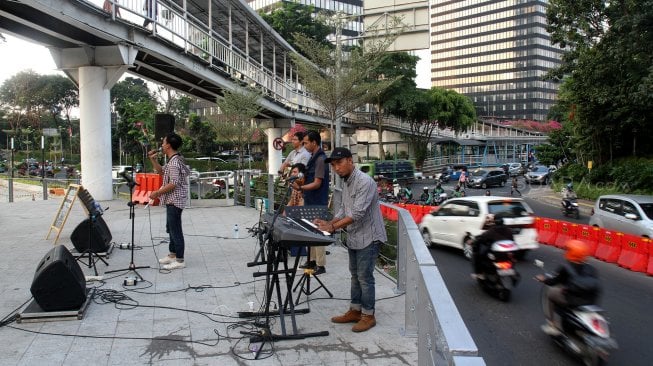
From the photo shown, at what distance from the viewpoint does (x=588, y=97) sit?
2530 centimetres

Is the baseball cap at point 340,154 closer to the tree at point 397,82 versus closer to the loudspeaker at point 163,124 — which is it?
the loudspeaker at point 163,124

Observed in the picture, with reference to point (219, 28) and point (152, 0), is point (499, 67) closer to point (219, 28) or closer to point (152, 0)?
point (219, 28)

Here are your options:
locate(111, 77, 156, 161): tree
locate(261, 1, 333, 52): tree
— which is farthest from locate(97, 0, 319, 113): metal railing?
locate(261, 1, 333, 52): tree

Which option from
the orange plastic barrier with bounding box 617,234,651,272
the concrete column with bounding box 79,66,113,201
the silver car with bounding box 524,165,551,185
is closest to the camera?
the orange plastic barrier with bounding box 617,234,651,272

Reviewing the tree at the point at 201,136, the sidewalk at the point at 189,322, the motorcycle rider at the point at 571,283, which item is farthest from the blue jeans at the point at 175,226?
the tree at the point at 201,136

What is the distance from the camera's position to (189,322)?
5.07 metres

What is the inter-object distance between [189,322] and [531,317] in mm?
4449

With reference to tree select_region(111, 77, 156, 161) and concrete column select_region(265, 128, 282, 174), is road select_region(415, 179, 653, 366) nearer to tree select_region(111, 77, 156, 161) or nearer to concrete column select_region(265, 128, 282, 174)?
tree select_region(111, 77, 156, 161)

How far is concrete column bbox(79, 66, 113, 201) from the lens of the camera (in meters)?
16.4

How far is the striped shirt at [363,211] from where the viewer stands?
463 centimetres

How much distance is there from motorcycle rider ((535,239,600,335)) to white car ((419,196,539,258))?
15.1 ft

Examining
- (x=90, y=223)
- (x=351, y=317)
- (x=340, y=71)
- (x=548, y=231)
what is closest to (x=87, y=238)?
(x=90, y=223)

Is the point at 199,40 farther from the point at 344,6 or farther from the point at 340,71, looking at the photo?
the point at 344,6

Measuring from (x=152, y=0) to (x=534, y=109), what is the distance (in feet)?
427
